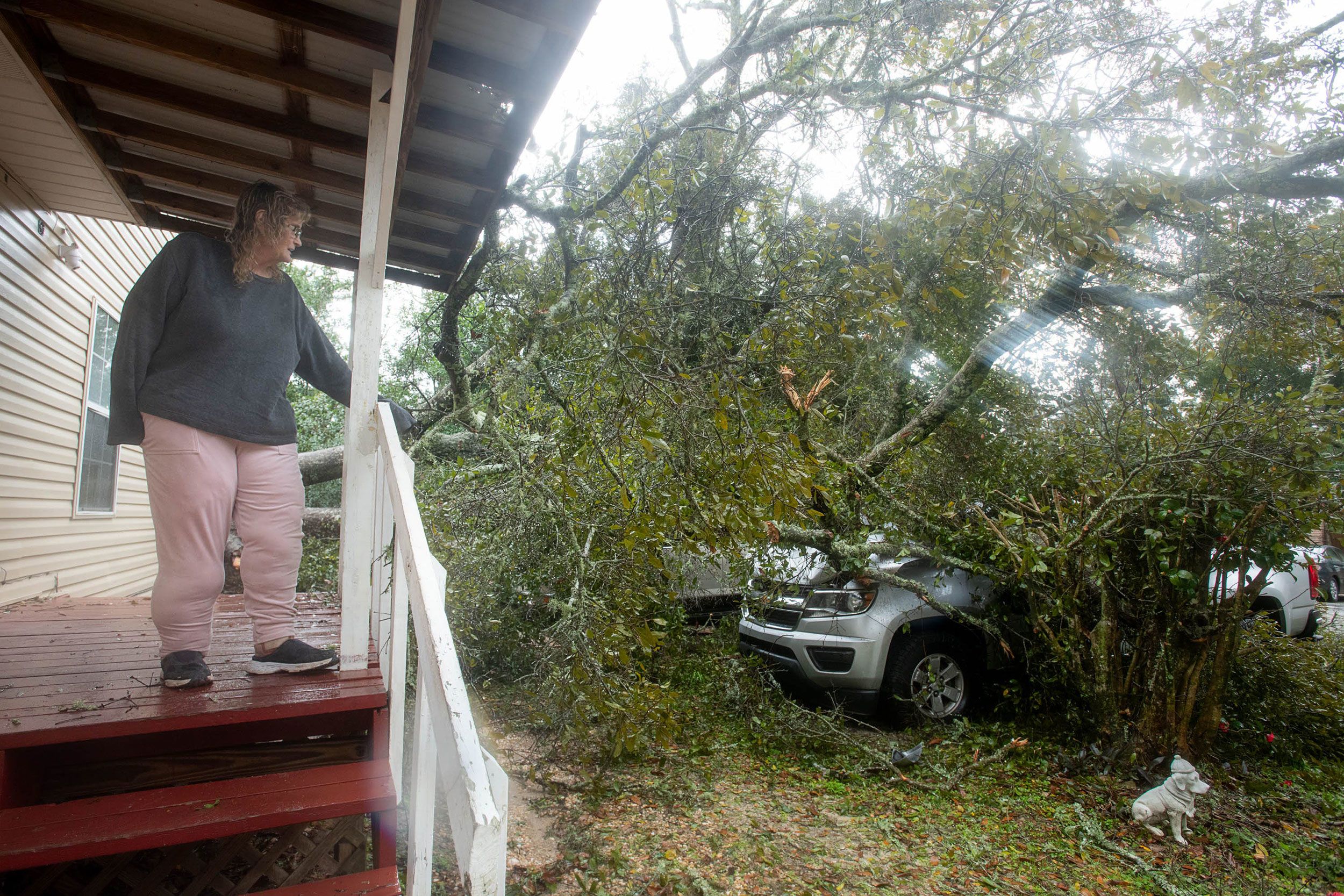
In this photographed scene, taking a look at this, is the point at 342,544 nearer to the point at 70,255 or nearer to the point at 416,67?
the point at 416,67

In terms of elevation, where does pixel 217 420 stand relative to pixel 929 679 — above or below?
above

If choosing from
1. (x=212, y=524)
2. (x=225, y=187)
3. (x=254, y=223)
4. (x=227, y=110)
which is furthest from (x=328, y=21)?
(x=212, y=524)

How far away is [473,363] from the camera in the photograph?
6043 mm

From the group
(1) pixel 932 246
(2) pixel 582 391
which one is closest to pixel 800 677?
(2) pixel 582 391

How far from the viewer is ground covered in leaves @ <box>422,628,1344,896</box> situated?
3.42 metres

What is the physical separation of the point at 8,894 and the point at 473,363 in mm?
4388

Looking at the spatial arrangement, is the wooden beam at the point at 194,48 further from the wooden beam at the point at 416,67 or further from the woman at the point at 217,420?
the woman at the point at 217,420

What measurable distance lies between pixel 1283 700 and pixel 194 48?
699cm

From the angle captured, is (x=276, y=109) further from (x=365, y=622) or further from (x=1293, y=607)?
(x=1293, y=607)

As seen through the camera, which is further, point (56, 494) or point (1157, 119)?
point (56, 494)

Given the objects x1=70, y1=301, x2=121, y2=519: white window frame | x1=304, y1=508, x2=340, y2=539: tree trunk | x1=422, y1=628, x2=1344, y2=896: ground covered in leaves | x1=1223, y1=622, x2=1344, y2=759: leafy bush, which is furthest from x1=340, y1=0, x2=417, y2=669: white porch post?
x1=1223, y1=622, x2=1344, y2=759: leafy bush

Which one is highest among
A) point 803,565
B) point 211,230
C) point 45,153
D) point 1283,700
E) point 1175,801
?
point 45,153

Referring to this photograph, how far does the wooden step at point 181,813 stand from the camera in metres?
1.85

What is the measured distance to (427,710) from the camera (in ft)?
6.10
